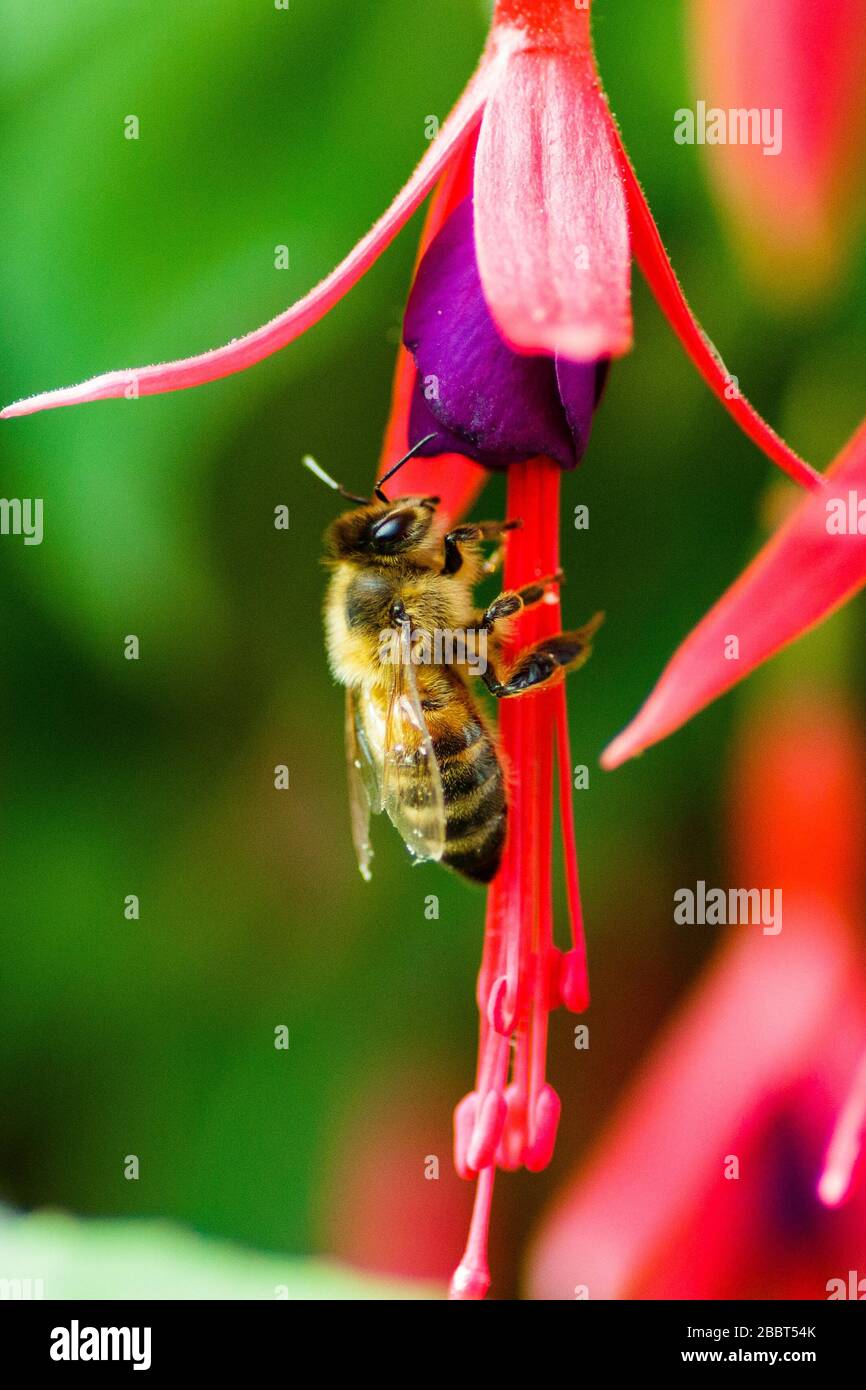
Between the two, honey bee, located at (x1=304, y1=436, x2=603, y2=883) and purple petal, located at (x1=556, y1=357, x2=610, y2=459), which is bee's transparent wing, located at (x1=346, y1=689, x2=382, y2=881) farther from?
purple petal, located at (x1=556, y1=357, x2=610, y2=459)

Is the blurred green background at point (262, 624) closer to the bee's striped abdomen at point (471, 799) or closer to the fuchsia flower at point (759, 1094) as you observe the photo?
the fuchsia flower at point (759, 1094)

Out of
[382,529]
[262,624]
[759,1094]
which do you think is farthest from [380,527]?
[759,1094]

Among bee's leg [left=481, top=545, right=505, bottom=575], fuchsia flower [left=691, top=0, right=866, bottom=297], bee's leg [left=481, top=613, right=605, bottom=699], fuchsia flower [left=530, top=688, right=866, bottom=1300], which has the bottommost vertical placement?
fuchsia flower [left=530, top=688, right=866, bottom=1300]

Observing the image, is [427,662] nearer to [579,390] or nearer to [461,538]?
[461,538]

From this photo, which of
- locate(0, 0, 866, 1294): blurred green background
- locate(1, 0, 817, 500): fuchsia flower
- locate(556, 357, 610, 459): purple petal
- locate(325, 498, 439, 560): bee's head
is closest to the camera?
locate(1, 0, 817, 500): fuchsia flower

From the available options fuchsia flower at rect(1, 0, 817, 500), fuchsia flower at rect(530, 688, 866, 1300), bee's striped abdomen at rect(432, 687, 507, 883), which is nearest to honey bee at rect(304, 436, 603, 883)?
bee's striped abdomen at rect(432, 687, 507, 883)

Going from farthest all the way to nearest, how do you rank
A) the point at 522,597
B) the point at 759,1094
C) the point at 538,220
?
the point at 759,1094, the point at 522,597, the point at 538,220

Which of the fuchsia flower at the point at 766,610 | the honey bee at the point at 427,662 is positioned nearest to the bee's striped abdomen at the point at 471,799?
the honey bee at the point at 427,662
